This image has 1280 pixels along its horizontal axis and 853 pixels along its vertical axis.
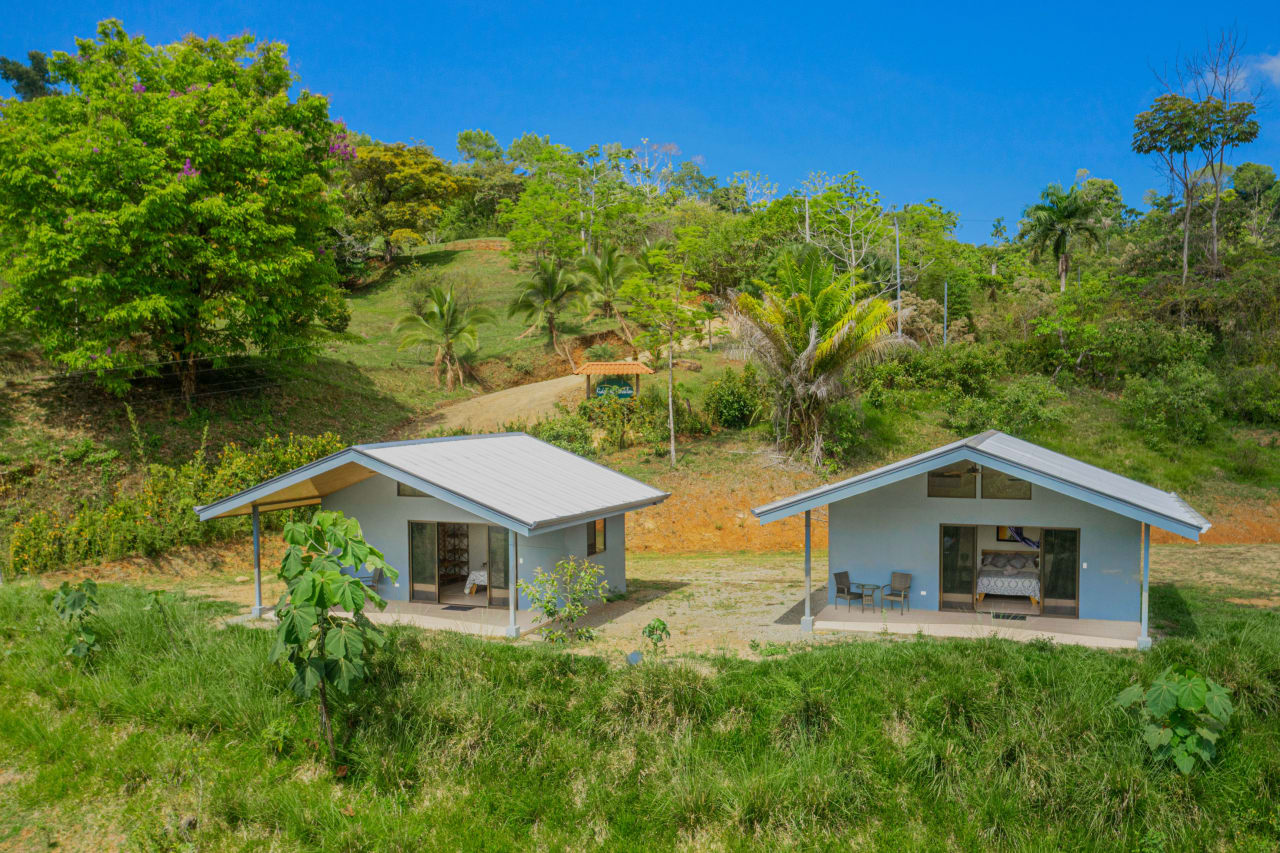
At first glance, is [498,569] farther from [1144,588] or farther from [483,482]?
[1144,588]

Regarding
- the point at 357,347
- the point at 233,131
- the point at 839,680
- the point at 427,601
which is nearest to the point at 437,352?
the point at 357,347

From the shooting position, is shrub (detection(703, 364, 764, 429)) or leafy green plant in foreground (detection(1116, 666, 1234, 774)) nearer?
leafy green plant in foreground (detection(1116, 666, 1234, 774))

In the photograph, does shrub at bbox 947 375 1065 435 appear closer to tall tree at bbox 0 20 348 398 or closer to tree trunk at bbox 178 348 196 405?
tall tree at bbox 0 20 348 398

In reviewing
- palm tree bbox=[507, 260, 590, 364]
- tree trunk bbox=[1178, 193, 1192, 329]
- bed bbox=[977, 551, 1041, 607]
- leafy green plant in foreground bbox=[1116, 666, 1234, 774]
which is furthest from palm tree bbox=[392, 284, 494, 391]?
leafy green plant in foreground bbox=[1116, 666, 1234, 774]

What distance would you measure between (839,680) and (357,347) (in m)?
32.9

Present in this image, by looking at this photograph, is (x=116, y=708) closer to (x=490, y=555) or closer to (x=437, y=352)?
(x=490, y=555)

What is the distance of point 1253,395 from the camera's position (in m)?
29.1

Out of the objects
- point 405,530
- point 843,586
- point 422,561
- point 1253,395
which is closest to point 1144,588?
point 843,586

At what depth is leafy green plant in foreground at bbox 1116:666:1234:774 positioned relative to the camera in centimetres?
845

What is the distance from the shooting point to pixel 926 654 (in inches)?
431

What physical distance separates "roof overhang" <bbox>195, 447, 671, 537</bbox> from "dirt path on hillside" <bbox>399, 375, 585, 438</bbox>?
13191mm

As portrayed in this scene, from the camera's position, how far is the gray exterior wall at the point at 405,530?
1432cm

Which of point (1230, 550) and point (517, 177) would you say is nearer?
point (1230, 550)

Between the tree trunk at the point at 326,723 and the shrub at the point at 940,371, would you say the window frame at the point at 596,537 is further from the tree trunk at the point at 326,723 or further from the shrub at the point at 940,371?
the shrub at the point at 940,371
